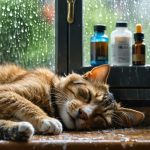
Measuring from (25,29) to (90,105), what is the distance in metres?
0.61

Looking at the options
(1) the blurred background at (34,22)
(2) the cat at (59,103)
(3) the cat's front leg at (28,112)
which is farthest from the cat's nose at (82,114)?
(1) the blurred background at (34,22)

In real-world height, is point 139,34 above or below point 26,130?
above

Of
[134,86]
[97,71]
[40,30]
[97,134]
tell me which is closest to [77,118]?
[97,134]

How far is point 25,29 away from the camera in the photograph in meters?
2.04

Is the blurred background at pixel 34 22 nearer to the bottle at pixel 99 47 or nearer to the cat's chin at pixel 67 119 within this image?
the bottle at pixel 99 47

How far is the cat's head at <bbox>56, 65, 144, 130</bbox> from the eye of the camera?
158 centimetres

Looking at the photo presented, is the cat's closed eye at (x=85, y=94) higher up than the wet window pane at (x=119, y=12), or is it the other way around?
the wet window pane at (x=119, y=12)

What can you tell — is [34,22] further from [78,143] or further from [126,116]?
[78,143]

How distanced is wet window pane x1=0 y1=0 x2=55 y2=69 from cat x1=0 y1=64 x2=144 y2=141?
179 millimetres

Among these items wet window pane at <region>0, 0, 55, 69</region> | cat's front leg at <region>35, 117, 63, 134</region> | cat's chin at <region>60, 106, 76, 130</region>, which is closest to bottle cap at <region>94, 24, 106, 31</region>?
wet window pane at <region>0, 0, 55, 69</region>

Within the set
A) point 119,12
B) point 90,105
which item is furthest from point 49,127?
point 119,12

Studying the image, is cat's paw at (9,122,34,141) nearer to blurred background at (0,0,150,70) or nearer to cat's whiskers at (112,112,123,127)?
cat's whiskers at (112,112,123,127)

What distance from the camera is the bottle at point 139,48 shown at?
192 centimetres

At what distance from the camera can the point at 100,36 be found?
1.95 metres
